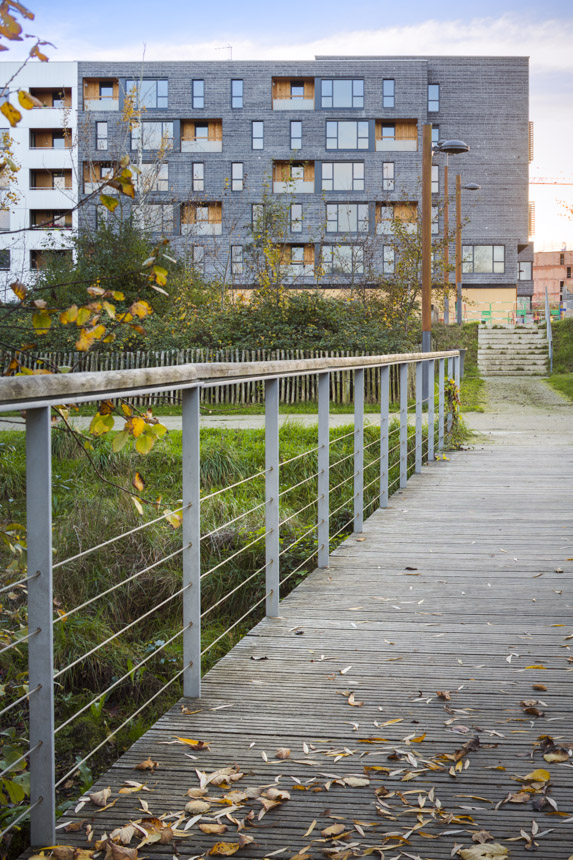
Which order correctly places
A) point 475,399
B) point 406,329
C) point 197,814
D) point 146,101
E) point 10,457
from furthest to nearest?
point 146,101 → point 406,329 → point 475,399 → point 10,457 → point 197,814

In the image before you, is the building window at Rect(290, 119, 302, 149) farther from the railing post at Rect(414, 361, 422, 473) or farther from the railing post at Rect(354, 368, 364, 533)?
the railing post at Rect(354, 368, 364, 533)

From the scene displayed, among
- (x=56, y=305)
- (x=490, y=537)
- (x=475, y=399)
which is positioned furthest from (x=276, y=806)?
(x=475, y=399)

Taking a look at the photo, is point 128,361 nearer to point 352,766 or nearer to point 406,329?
point 406,329

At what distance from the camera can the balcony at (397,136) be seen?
4828 cm

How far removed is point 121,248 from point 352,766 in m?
22.8

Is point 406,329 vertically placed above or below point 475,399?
above

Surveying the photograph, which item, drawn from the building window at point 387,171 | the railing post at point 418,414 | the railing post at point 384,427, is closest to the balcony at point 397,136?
the building window at point 387,171

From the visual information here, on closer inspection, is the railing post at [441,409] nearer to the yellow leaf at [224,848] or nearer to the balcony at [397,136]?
the yellow leaf at [224,848]

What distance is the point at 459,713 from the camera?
11.4 ft

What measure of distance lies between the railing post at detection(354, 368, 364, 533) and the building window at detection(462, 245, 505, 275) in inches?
1759

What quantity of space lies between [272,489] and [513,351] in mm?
26261

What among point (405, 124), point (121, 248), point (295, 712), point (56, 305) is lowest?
point (295, 712)

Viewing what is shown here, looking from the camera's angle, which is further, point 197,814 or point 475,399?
point 475,399

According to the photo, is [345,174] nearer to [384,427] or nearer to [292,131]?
[292,131]
